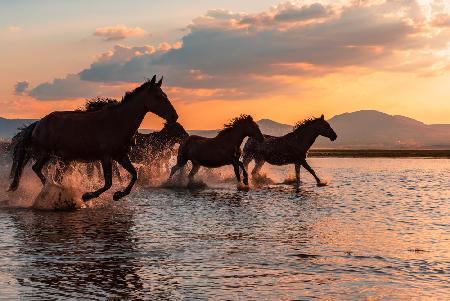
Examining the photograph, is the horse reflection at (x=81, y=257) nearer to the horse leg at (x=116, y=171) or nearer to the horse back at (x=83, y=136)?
the horse back at (x=83, y=136)

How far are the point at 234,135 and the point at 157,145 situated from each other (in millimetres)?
5895

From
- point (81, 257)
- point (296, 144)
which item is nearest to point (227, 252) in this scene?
point (81, 257)

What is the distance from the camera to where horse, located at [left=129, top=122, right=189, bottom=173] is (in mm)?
29734

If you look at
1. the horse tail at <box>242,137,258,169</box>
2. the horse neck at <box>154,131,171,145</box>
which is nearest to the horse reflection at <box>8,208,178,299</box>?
the horse neck at <box>154,131,171,145</box>

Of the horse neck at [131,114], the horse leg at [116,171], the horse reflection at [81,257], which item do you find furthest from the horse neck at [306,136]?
the horse reflection at [81,257]

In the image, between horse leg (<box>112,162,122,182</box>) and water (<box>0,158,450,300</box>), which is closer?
water (<box>0,158,450,300</box>)

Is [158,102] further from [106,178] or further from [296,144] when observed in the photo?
[296,144]

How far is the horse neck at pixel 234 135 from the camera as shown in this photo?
25766 millimetres

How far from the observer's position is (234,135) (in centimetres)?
2584

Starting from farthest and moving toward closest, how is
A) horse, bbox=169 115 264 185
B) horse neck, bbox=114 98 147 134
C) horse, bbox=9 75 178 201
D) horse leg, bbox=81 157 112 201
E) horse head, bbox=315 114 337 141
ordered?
1. horse head, bbox=315 114 337 141
2. horse, bbox=169 115 264 185
3. horse neck, bbox=114 98 147 134
4. horse, bbox=9 75 178 201
5. horse leg, bbox=81 157 112 201

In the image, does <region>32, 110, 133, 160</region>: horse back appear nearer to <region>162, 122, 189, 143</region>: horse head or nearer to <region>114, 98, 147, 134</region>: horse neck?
<region>114, 98, 147, 134</region>: horse neck

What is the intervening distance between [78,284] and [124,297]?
2.92 feet

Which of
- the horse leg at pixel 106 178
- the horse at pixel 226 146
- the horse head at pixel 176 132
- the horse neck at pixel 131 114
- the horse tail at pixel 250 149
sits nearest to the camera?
the horse leg at pixel 106 178

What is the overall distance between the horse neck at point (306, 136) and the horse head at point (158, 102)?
13275 millimetres
